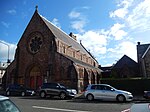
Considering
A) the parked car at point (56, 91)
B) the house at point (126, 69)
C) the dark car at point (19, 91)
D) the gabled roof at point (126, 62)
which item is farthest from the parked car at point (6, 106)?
the gabled roof at point (126, 62)

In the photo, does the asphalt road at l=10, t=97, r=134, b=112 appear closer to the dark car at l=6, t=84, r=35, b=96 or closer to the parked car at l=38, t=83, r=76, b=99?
the parked car at l=38, t=83, r=76, b=99

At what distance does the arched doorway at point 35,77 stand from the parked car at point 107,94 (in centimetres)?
1624

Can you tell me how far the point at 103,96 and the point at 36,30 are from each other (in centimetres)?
2202

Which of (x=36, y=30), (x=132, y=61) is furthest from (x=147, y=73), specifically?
(x=36, y=30)

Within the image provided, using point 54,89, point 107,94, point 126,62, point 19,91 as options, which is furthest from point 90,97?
point 126,62

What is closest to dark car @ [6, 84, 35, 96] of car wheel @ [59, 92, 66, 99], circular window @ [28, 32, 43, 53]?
car wheel @ [59, 92, 66, 99]

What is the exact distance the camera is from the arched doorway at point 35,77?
108 ft

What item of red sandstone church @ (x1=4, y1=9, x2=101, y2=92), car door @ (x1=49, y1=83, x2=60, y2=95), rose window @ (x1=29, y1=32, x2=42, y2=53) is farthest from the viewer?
rose window @ (x1=29, y1=32, x2=42, y2=53)

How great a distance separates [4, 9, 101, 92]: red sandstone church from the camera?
30.3m

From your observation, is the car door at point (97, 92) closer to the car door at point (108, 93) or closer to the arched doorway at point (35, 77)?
the car door at point (108, 93)

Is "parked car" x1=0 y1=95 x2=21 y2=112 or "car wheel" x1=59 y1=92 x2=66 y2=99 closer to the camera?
"parked car" x1=0 y1=95 x2=21 y2=112

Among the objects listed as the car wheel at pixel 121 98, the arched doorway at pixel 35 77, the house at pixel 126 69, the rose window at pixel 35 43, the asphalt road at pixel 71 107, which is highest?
the rose window at pixel 35 43

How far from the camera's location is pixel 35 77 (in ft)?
110

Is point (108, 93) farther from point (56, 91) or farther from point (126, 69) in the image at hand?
point (126, 69)
